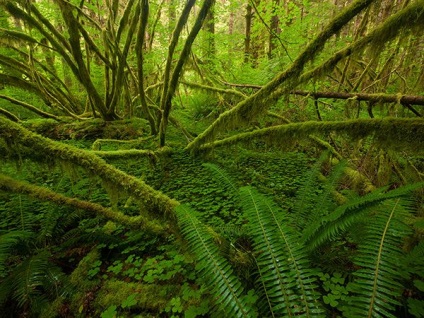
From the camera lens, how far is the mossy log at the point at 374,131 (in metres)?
2.10

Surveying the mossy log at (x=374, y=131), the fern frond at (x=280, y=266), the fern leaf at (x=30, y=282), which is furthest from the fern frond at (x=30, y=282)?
the mossy log at (x=374, y=131)

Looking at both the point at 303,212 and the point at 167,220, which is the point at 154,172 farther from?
the point at 303,212

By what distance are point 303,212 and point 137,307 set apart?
1724 millimetres

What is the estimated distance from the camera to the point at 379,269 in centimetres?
132

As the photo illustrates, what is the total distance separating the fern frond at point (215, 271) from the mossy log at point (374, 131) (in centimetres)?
183

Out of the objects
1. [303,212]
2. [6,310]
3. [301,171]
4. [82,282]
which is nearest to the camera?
[6,310]

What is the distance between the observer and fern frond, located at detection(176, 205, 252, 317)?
54.4 inches

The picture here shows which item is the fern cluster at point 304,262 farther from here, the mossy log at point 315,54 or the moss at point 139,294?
the mossy log at point 315,54

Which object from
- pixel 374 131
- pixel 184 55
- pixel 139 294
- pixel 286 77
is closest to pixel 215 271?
pixel 139 294

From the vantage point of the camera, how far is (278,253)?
1.59 m

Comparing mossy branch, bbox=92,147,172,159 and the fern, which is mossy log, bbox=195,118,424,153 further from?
mossy branch, bbox=92,147,172,159

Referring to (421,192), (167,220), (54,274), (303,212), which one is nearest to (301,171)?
(421,192)

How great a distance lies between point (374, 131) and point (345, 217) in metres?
1.19

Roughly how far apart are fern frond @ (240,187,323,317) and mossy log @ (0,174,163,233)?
1.31 meters
